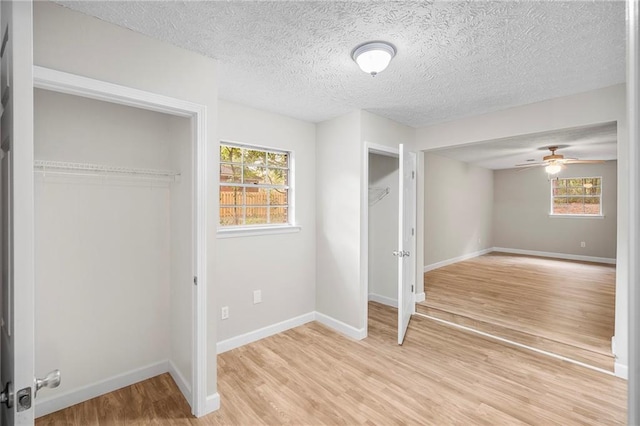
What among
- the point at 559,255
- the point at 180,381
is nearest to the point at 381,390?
the point at 180,381

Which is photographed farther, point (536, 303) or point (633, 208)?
point (536, 303)

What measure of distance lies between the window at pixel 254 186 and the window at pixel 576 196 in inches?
296

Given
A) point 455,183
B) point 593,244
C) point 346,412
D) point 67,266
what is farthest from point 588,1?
point 593,244

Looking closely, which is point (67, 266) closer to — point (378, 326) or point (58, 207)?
point (58, 207)

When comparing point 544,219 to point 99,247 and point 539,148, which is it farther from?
point 99,247

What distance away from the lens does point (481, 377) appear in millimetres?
2498

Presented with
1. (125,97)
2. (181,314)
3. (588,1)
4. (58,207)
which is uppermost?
(588,1)

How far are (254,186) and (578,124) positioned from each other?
124 inches

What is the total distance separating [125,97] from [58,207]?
0.98 meters

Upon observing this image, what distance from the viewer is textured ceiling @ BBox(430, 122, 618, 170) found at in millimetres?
4188

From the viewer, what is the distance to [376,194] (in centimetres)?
441

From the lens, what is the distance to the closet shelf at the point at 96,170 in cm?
197

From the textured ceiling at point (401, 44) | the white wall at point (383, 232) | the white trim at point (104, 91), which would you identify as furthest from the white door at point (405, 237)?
the white trim at point (104, 91)

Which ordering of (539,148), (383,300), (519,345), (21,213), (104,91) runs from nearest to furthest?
(21,213)
(104,91)
(519,345)
(383,300)
(539,148)
